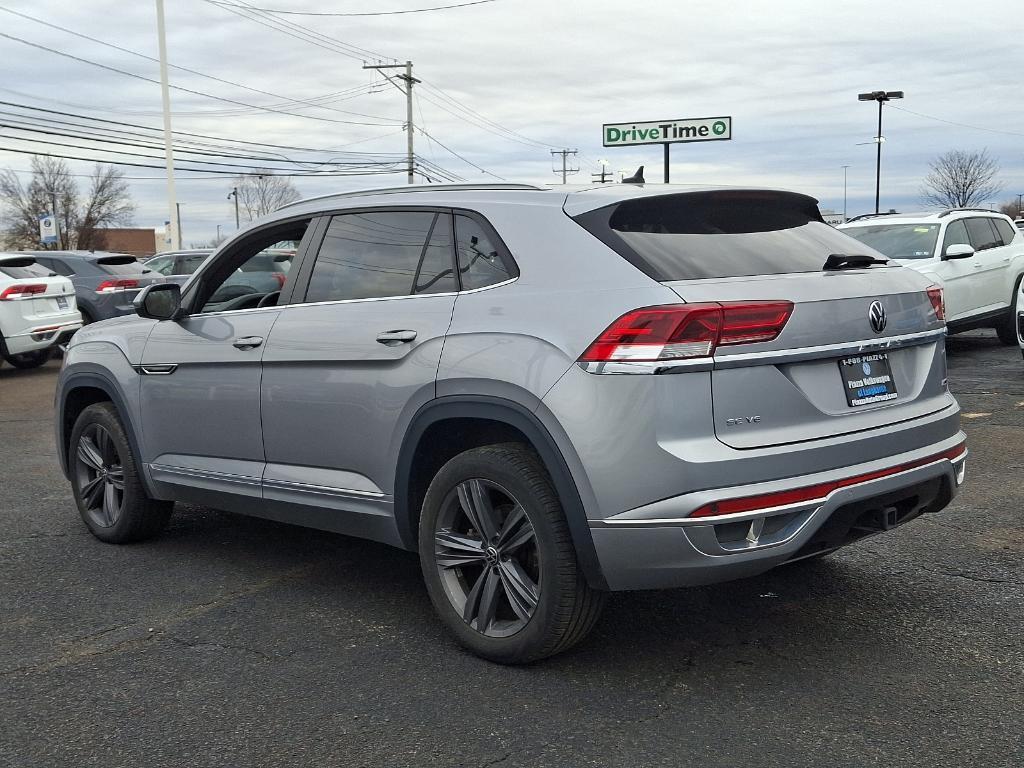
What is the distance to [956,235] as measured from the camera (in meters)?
14.0

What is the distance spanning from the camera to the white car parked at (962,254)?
13445mm

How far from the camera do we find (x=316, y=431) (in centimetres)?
455

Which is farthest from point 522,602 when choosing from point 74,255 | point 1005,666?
point 74,255

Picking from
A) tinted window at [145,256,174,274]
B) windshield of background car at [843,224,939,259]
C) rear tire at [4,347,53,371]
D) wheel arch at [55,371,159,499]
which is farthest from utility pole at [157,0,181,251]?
wheel arch at [55,371,159,499]

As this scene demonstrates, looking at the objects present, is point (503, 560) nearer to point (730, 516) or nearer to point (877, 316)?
point (730, 516)

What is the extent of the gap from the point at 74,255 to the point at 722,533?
16162mm

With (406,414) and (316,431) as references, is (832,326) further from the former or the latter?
(316,431)

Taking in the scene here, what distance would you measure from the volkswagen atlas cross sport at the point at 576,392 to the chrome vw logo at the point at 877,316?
0.5 inches

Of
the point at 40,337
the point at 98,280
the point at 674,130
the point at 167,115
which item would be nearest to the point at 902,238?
the point at 40,337

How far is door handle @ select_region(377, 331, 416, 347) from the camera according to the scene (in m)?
4.16

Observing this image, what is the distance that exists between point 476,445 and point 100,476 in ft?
9.04

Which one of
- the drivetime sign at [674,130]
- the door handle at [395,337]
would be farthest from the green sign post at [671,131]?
the door handle at [395,337]

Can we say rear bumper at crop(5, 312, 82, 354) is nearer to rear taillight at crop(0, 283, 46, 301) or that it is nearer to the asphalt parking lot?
rear taillight at crop(0, 283, 46, 301)

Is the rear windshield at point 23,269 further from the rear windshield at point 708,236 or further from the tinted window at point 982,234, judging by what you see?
the rear windshield at point 708,236
